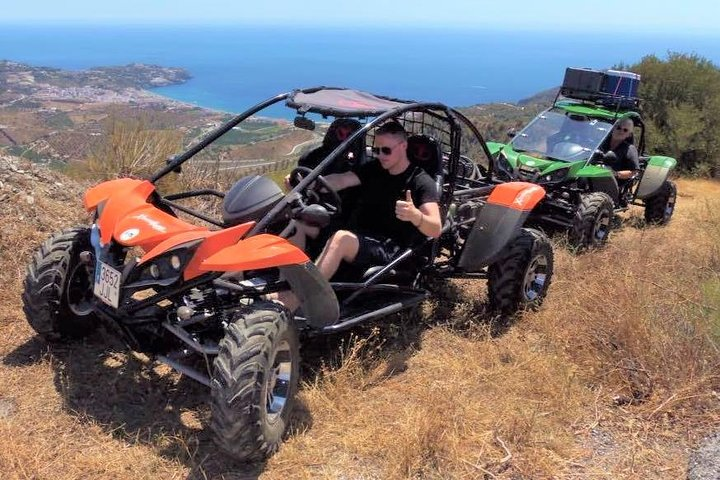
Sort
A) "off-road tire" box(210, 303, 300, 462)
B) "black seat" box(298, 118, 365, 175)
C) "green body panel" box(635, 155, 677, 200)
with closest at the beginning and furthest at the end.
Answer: "off-road tire" box(210, 303, 300, 462) < "black seat" box(298, 118, 365, 175) < "green body panel" box(635, 155, 677, 200)

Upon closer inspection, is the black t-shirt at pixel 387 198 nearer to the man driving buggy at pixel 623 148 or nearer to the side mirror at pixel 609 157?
the side mirror at pixel 609 157

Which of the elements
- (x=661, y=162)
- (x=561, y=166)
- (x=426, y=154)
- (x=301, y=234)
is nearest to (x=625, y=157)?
(x=661, y=162)

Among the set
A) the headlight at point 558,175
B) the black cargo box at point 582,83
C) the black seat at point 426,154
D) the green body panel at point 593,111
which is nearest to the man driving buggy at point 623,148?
the green body panel at point 593,111

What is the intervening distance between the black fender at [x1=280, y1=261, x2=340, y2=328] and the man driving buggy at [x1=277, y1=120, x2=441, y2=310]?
0.45m

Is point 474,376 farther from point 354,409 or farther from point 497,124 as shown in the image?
point 497,124

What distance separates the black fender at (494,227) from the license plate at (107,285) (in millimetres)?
2710

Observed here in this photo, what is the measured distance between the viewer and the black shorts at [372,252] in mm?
3996

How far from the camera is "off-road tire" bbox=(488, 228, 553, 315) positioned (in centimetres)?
491

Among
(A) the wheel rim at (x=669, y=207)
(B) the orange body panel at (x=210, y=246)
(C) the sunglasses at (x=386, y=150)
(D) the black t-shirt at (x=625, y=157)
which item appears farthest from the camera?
(A) the wheel rim at (x=669, y=207)

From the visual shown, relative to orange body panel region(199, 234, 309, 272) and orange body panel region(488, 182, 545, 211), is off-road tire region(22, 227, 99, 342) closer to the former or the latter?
orange body panel region(199, 234, 309, 272)

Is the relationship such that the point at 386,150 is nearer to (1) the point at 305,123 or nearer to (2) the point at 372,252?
(1) the point at 305,123

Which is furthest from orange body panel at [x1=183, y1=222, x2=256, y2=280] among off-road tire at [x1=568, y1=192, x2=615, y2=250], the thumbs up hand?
off-road tire at [x1=568, y1=192, x2=615, y2=250]

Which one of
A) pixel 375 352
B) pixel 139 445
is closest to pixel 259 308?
pixel 139 445

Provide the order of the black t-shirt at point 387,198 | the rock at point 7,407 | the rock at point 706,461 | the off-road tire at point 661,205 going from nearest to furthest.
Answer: the rock at point 706,461
the rock at point 7,407
the black t-shirt at point 387,198
the off-road tire at point 661,205
